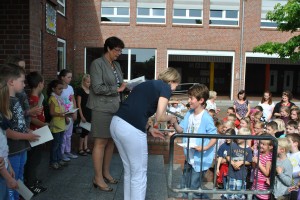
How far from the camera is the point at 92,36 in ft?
70.9

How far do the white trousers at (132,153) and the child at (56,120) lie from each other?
2.00 m

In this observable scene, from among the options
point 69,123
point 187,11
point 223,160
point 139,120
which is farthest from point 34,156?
point 187,11

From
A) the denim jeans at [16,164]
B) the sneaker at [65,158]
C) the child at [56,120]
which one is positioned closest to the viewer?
the denim jeans at [16,164]

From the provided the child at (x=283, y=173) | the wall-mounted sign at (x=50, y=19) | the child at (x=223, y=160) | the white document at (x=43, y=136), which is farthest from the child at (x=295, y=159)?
the wall-mounted sign at (x=50, y=19)

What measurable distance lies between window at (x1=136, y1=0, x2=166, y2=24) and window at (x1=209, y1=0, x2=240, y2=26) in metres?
3.20

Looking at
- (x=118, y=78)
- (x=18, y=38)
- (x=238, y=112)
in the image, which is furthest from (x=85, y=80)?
(x=238, y=112)

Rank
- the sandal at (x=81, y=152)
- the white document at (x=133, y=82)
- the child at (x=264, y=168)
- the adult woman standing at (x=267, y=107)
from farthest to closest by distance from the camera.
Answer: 1. the adult woman standing at (x=267, y=107)
2. the sandal at (x=81, y=152)
3. the child at (x=264, y=168)
4. the white document at (x=133, y=82)

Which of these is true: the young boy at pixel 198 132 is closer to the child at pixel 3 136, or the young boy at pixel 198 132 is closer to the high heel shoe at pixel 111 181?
the high heel shoe at pixel 111 181

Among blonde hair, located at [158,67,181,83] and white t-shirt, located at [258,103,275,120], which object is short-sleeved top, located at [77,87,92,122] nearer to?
blonde hair, located at [158,67,181,83]

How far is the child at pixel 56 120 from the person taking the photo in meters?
5.04

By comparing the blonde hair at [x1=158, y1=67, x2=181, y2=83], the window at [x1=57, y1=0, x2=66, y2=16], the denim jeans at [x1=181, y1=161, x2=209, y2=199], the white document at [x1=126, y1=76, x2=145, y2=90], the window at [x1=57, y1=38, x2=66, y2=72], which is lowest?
the denim jeans at [x1=181, y1=161, x2=209, y2=199]

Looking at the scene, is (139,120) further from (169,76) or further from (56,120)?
(56,120)

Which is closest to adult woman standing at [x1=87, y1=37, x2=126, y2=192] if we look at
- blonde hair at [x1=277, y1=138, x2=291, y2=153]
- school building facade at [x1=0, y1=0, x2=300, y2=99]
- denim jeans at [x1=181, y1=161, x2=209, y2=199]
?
denim jeans at [x1=181, y1=161, x2=209, y2=199]

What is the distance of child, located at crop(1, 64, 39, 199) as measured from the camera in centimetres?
296
